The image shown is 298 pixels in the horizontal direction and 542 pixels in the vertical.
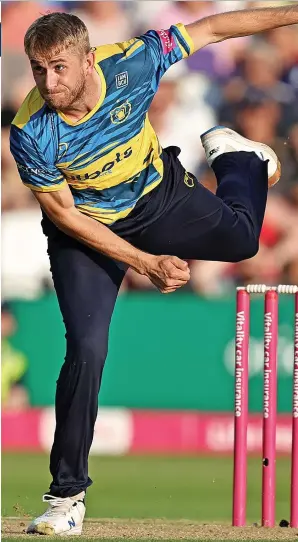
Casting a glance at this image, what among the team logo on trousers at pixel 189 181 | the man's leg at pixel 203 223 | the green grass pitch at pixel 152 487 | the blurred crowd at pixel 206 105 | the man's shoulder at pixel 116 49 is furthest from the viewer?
the blurred crowd at pixel 206 105

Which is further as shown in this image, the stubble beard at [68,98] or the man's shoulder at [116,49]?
the man's shoulder at [116,49]

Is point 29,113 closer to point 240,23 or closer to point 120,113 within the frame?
point 120,113

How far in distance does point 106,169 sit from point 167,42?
0.64m

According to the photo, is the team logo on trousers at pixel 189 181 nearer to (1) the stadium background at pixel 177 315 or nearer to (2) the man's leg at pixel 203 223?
(2) the man's leg at pixel 203 223

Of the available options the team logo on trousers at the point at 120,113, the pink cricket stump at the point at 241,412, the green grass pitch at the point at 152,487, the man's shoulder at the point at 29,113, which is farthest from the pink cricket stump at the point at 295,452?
the man's shoulder at the point at 29,113

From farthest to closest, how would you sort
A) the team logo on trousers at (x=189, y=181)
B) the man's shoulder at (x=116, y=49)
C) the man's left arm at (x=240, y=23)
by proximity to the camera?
the team logo on trousers at (x=189, y=181) < the man's left arm at (x=240, y=23) < the man's shoulder at (x=116, y=49)

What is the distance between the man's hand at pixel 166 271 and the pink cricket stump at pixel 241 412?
28.6 inches

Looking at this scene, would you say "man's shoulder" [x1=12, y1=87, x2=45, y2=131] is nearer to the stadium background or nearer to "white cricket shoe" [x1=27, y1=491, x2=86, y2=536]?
"white cricket shoe" [x1=27, y1=491, x2=86, y2=536]

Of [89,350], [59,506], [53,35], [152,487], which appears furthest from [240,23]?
[152,487]

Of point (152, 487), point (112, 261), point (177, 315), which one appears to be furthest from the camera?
point (177, 315)

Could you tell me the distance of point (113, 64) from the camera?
4.99 metres

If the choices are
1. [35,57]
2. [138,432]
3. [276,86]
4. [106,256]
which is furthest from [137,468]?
[35,57]

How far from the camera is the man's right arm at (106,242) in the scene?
4.89 meters

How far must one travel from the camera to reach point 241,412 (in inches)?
219
